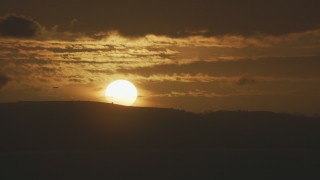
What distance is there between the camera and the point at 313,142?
5084 inches

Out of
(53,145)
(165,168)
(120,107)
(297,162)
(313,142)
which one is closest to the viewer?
(165,168)

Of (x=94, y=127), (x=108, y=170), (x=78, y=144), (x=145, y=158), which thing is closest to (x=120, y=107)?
(x=94, y=127)

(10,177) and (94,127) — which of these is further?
(94,127)

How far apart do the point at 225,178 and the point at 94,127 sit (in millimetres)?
69538

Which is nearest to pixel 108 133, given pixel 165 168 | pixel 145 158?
pixel 145 158

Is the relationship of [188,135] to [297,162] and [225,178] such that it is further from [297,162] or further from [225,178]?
[225,178]

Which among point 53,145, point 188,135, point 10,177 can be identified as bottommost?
point 10,177

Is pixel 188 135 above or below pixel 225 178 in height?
above

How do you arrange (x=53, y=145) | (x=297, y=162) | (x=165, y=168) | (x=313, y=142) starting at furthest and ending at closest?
1. (x=313, y=142)
2. (x=53, y=145)
3. (x=297, y=162)
4. (x=165, y=168)

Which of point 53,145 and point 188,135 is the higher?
point 188,135

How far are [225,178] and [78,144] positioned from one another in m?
52.0

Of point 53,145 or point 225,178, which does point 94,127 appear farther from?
point 225,178

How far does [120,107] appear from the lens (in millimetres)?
158500

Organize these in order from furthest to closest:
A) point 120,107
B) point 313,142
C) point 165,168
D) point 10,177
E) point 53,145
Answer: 1. point 120,107
2. point 313,142
3. point 53,145
4. point 165,168
5. point 10,177
